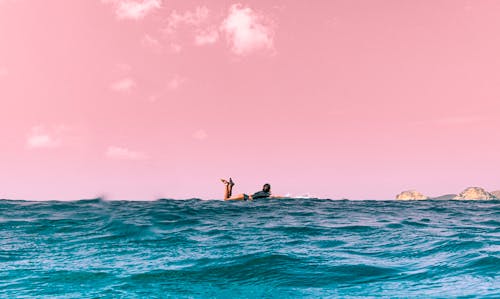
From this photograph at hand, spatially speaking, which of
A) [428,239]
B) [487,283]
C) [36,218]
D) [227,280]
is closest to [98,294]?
[227,280]

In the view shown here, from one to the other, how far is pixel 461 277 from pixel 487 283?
0.71 m

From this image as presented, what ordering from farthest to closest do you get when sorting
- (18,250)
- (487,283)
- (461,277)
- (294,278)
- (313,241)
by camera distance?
(313,241)
(18,250)
(294,278)
(461,277)
(487,283)

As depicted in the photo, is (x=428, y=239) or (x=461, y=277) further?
(x=428, y=239)

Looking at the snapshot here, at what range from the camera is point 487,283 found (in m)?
7.86

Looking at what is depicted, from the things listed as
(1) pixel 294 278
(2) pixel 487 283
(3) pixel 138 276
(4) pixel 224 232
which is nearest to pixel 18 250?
(3) pixel 138 276

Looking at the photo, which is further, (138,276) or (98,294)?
(138,276)

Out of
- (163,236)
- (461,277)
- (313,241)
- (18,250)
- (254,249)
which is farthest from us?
(163,236)

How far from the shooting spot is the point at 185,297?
26.1 feet

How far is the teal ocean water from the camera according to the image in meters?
8.24

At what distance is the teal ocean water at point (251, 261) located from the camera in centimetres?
824

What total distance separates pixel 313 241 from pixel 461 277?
5866 millimetres

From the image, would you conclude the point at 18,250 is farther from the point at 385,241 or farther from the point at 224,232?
the point at 385,241

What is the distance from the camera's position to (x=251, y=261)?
1056cm

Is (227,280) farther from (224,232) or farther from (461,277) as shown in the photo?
(224,232)
